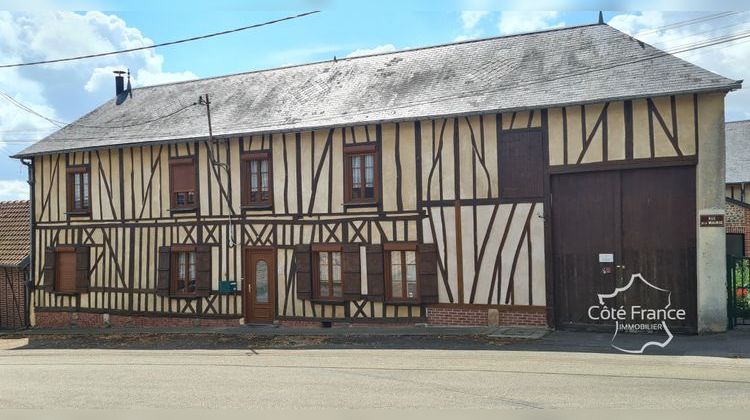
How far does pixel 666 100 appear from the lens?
13.7 metres

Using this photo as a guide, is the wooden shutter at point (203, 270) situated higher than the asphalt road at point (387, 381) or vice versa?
the wooden shutter at point (203, 270)

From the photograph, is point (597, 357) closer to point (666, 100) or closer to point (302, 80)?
point (666, 100)

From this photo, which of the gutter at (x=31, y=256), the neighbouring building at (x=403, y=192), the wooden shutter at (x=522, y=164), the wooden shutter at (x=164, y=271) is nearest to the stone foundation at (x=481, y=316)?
the neighbouring building at (x=403, y=192)

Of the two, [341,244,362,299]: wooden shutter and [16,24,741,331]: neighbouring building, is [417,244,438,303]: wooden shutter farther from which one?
[341,244,362,299]: wooden shutter

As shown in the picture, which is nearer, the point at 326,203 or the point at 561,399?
the point at 561,399

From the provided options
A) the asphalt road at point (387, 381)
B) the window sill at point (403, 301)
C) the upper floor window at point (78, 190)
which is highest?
the upper floor window at point (78, 190)

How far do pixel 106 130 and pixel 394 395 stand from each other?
16.2 m

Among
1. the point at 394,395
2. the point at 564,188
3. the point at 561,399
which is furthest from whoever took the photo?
the point at 564,188

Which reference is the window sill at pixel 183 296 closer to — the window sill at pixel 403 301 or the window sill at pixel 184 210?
the window sill at pixel 184 210

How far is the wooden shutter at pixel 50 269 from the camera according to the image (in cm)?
2114

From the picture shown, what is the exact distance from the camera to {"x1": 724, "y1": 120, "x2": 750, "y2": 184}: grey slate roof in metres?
26.2

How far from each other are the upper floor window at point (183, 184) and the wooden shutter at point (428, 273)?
22.3 feet

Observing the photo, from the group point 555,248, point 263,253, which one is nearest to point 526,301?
point 555,248

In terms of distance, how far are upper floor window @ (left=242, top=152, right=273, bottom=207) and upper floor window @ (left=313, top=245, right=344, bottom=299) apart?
1.99 m
